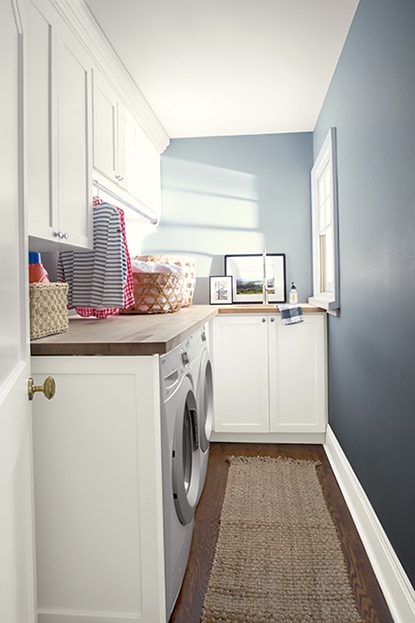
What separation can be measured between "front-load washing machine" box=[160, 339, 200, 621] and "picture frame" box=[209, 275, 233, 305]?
2.05m

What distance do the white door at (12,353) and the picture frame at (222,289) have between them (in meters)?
2.99

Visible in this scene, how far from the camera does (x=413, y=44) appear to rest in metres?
1.45

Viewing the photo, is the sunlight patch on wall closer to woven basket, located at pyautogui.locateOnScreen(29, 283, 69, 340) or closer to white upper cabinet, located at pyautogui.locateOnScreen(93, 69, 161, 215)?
white upper cabinet, located at pyautogui.locateOnScreen(93, 69, 161, 215)

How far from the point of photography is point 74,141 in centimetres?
218

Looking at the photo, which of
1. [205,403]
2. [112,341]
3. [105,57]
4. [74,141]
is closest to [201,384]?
[205,403]

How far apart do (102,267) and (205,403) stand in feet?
3.03

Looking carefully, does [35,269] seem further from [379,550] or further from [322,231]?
[322,231]

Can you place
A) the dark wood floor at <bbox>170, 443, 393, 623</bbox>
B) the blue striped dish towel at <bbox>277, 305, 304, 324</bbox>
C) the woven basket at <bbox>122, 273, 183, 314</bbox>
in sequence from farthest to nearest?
the blue striped dish towel at <bbox>277, 305, 304, 324</bbox> → the woven basket at <bbox>122, 273, 183, 314</bbox> → the dark wood floor at <bbox>170, 443, 393, 623</bbox>

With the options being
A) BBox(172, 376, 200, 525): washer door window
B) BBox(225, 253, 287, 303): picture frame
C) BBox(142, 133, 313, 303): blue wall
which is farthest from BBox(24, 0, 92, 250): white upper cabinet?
BBox(225, 253, 287, 303): picture frame

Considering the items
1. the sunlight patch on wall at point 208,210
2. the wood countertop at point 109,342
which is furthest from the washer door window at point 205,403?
the sunlight patch on wall at point 208,210

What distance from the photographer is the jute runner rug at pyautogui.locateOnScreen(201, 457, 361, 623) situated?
1.72 metres

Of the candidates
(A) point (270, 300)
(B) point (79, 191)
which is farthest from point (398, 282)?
(A) point (270, 300)

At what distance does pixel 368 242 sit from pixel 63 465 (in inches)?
56.2

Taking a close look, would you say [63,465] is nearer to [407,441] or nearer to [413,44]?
[407,441]
